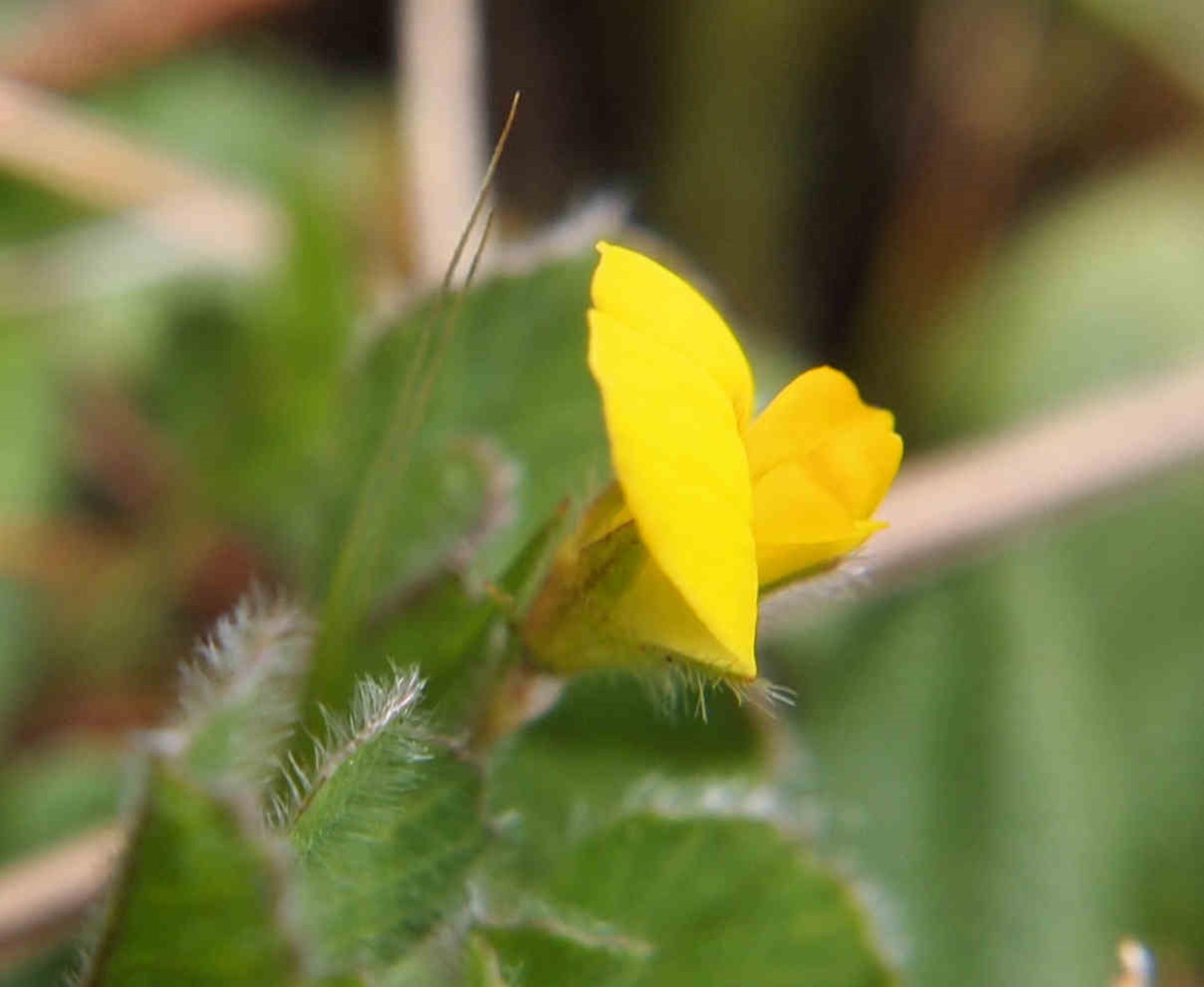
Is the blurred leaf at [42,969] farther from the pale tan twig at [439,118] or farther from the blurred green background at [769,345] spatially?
the pale tan twig at [439,118]

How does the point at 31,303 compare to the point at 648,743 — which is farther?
the point at 31,303

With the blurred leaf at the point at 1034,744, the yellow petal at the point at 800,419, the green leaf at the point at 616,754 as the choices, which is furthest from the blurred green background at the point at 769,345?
the yellow petal at the point at 800,419

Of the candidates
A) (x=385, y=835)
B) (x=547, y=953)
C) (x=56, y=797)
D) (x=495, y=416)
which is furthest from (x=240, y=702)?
(x=56, y=797)

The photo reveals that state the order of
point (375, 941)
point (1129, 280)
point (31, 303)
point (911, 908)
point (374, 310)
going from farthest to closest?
point (1129, 280) → point (31, 303) → point (911, 908) → point (374, 310) → point (375, 941)

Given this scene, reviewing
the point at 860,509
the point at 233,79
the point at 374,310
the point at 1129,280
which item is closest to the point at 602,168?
the point at 233,79

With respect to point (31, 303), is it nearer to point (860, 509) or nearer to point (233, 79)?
point (233, 79)

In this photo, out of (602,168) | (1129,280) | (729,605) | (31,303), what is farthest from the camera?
(602,168)

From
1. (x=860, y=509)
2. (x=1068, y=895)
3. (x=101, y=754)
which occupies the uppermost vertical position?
(x=860, y=509)
